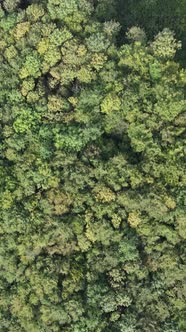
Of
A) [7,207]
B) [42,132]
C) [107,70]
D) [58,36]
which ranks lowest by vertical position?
[7,207]

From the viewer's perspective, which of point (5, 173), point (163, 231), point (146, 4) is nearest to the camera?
point (163, 231)

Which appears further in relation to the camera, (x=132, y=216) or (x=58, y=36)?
(x=58, y=36)

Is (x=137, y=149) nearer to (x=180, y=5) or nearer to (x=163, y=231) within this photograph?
(x=163, y=231)

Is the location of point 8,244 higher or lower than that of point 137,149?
lower

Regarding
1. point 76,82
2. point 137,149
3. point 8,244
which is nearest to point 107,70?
point 76,82

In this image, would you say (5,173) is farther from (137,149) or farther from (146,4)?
(146,4)

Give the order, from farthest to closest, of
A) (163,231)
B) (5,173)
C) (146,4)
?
(146,4) → (5,173) → (163,231)

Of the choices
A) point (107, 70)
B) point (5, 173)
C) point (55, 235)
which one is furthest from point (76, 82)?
point (55, 235)
